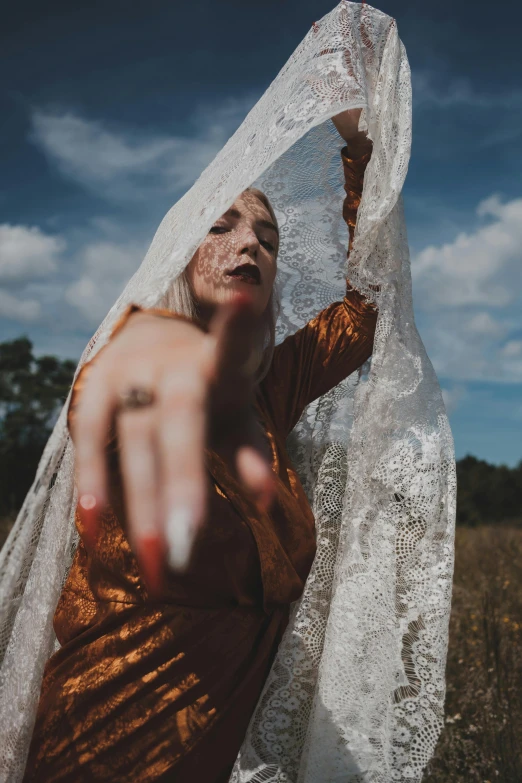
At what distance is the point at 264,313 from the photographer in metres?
1.45

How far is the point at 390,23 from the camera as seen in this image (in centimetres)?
154

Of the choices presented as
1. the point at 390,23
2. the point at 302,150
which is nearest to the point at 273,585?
the point at 302,150

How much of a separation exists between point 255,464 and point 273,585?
238 millimetres

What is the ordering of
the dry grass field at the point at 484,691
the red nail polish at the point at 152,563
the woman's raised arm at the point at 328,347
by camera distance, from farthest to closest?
the dry grass field at the point at 484,691
the woman's raised arm at the point at 328,347
the red nail polish at the point at 152,563

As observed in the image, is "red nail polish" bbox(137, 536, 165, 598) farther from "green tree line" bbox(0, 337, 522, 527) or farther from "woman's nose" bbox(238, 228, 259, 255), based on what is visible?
"green tree line" bbox(0, 337, 522, 527)

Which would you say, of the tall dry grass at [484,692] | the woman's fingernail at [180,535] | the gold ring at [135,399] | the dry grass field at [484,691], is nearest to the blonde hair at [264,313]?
the gold ring at [135,399]

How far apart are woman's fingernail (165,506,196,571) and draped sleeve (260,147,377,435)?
0.49 meters

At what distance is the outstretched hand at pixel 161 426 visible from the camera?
1.01 metres

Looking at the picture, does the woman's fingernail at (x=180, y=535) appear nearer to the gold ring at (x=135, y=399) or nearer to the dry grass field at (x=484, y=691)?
the gold ring at (x=135, y=399)

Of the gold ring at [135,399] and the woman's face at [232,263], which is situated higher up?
the woman's face at [232,263]

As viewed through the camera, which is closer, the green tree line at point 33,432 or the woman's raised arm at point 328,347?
the woman's raised arm at point 328,347

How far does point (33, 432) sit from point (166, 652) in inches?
509

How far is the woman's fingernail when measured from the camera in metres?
1.08

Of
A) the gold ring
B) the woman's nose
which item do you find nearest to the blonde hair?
the woman's nose
